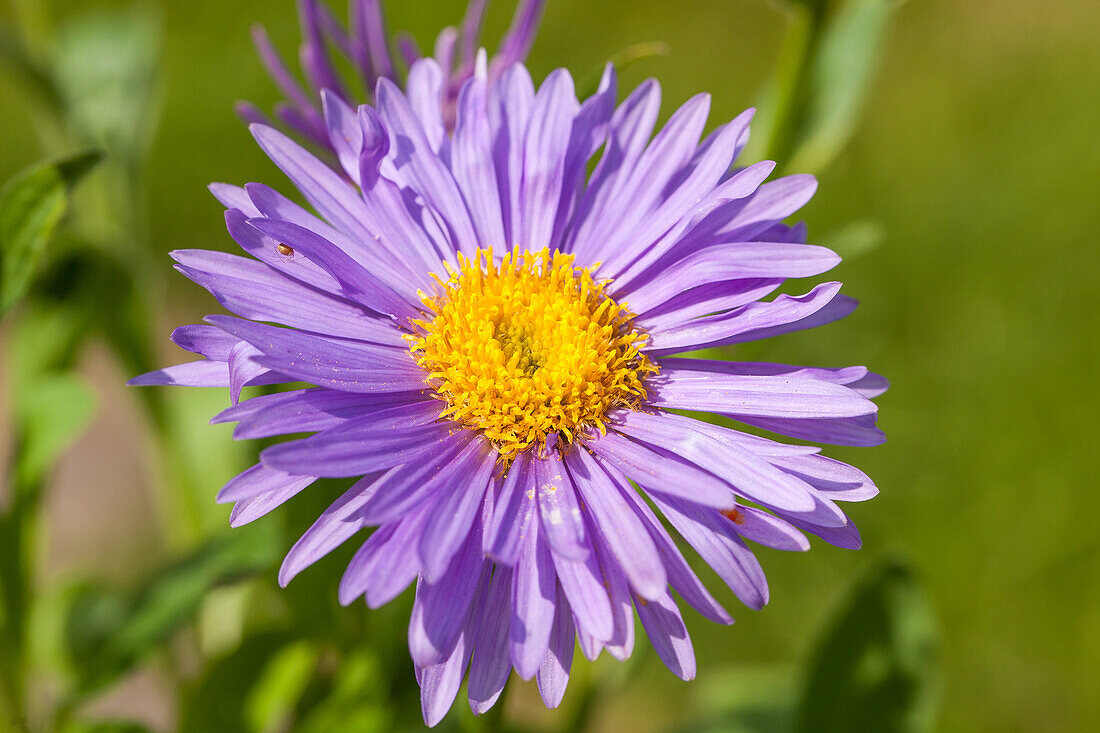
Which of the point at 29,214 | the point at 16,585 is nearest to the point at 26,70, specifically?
the point at 29,214

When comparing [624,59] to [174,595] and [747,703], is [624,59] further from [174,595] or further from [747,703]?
[747,703]

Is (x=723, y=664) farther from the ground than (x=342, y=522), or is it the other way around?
(x=342, y=522)

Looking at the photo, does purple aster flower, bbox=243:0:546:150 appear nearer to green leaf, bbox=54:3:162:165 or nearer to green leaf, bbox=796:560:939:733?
green leaf, bbox=54:3:162:165

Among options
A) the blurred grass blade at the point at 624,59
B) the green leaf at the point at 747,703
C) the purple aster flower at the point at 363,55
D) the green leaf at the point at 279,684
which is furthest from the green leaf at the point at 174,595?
the green leaf at the point at 747,703

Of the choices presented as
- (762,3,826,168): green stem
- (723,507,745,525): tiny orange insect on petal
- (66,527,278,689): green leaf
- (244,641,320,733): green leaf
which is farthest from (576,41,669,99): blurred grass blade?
(244,641,320,733): green leaf

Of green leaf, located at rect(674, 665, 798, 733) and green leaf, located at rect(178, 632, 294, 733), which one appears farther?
green leaf, located at rect(674, 665, 798, 733)

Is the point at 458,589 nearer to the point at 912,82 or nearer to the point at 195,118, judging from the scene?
the point at 195,118

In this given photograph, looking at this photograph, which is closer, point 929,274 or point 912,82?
point 929,274

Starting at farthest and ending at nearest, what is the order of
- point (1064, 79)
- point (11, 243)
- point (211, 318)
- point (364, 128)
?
point (1064, 79) < point (11, 243) < point (364, 128) < point (211, 318)

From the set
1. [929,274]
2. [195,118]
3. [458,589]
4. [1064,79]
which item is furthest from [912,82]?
[458,589]
